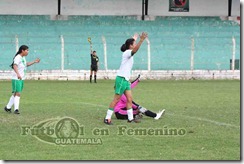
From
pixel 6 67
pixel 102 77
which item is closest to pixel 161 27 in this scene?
pixel 102 77

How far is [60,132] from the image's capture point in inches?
476

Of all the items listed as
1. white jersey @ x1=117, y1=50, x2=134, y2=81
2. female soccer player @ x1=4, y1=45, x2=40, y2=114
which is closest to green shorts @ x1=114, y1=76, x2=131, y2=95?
white jersey @ x1=117, y1=50, x2=134, y2=81

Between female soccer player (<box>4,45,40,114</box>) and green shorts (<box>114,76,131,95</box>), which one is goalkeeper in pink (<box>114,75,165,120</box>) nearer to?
green shorts (<box>114,76,131,95</box>)

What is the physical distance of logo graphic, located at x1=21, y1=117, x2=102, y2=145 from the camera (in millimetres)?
11234

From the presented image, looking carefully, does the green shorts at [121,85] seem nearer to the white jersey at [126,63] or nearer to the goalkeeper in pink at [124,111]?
the white jersey at [126,63]

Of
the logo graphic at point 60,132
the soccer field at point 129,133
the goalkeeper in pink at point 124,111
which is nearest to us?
the soccer field at point 129,133

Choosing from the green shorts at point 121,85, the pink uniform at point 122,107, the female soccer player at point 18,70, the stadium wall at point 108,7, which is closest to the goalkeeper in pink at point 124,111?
the pink uniform at point 122,107

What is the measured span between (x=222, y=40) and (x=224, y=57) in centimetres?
150

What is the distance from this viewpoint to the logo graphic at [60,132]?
1123 cm

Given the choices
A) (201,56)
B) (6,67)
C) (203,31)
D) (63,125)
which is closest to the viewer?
(63,125)

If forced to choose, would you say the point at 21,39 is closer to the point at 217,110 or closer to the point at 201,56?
the point at 201,56

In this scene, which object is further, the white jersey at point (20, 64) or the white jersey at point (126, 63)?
the white jersey at point (20, 64)

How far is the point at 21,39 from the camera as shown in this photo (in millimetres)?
36562

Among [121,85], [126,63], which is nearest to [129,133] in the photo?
[121,85]
